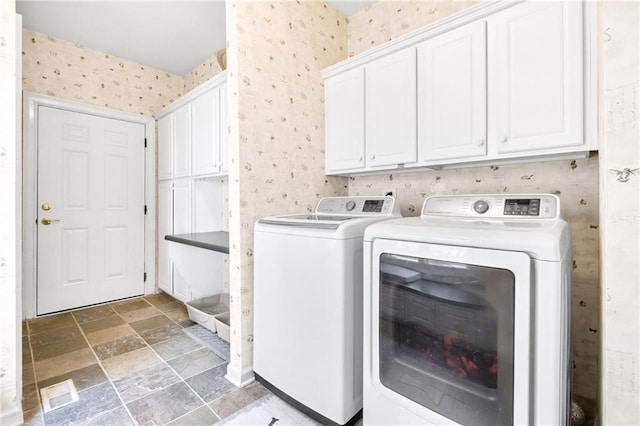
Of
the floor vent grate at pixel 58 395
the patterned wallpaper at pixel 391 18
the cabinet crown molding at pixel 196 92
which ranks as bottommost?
the floor vent grate at pixel 58 395

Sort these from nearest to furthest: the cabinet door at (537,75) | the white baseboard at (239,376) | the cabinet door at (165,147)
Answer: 1. the cabinet door at (537,75)
2. the white baseboard at (239,376)
3. the cabinet door at (165,147)

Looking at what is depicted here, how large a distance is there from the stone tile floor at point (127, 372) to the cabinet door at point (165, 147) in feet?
5.07

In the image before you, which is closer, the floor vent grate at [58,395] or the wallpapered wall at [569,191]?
the wallpapered wall at [569,191]

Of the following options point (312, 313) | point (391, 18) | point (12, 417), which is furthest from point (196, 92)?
point (12, 417)

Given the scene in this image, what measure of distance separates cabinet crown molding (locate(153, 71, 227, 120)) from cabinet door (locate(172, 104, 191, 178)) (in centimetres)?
5

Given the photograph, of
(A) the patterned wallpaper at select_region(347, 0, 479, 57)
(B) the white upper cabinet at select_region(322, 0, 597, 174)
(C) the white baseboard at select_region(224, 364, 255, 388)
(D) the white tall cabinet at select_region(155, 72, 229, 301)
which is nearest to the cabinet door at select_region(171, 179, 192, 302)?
(D) the white tall cabinet at select_region(155, 72, 229, 301)

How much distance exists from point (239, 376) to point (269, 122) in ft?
5.27

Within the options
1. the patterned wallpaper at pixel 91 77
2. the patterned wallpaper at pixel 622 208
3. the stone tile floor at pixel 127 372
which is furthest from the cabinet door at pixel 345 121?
the patterned wallpaper at pixel 91 77

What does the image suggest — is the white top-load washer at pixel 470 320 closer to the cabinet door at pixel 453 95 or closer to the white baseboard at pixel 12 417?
the cabinet door at pixel 453 95

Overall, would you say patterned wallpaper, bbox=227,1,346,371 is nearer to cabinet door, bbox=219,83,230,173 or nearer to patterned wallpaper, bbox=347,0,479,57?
patterned wallpaper, bbox=347,0,479,57

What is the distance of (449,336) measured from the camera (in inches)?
43.6

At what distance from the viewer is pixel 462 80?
63.3 inches

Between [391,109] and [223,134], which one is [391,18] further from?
[223,134]

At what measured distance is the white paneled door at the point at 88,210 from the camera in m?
2.86
